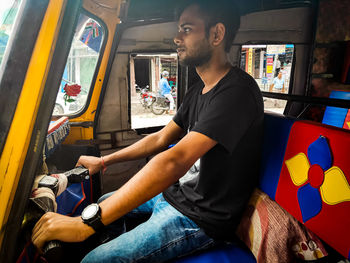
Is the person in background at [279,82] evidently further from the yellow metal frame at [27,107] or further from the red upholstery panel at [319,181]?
the yellow metal frame at [27,107]

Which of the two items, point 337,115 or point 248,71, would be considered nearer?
point 337,115

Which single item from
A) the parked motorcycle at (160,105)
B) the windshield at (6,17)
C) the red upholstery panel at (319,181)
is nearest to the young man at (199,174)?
the red upholstery panel at (319,181)

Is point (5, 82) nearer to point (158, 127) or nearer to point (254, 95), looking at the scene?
point (254, 95)

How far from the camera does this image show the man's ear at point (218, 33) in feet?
4.65

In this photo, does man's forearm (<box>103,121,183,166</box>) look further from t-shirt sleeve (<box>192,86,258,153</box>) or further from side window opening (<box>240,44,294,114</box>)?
side window opening (<box>240,44,294,114</box>)

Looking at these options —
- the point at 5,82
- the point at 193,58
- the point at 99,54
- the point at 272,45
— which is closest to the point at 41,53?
the point at 5,82

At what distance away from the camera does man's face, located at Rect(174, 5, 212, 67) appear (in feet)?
4.69

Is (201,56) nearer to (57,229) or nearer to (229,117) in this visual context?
(229,117)

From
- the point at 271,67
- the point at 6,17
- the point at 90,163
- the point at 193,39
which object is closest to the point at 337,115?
the point at 193,39

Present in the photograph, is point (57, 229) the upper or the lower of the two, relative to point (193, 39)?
lower

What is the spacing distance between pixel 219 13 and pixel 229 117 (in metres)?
0.71

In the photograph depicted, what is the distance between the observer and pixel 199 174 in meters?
1.37

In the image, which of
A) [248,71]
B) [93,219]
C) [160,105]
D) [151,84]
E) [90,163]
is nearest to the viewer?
[93,219]

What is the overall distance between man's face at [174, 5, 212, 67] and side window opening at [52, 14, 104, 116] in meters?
1.42
